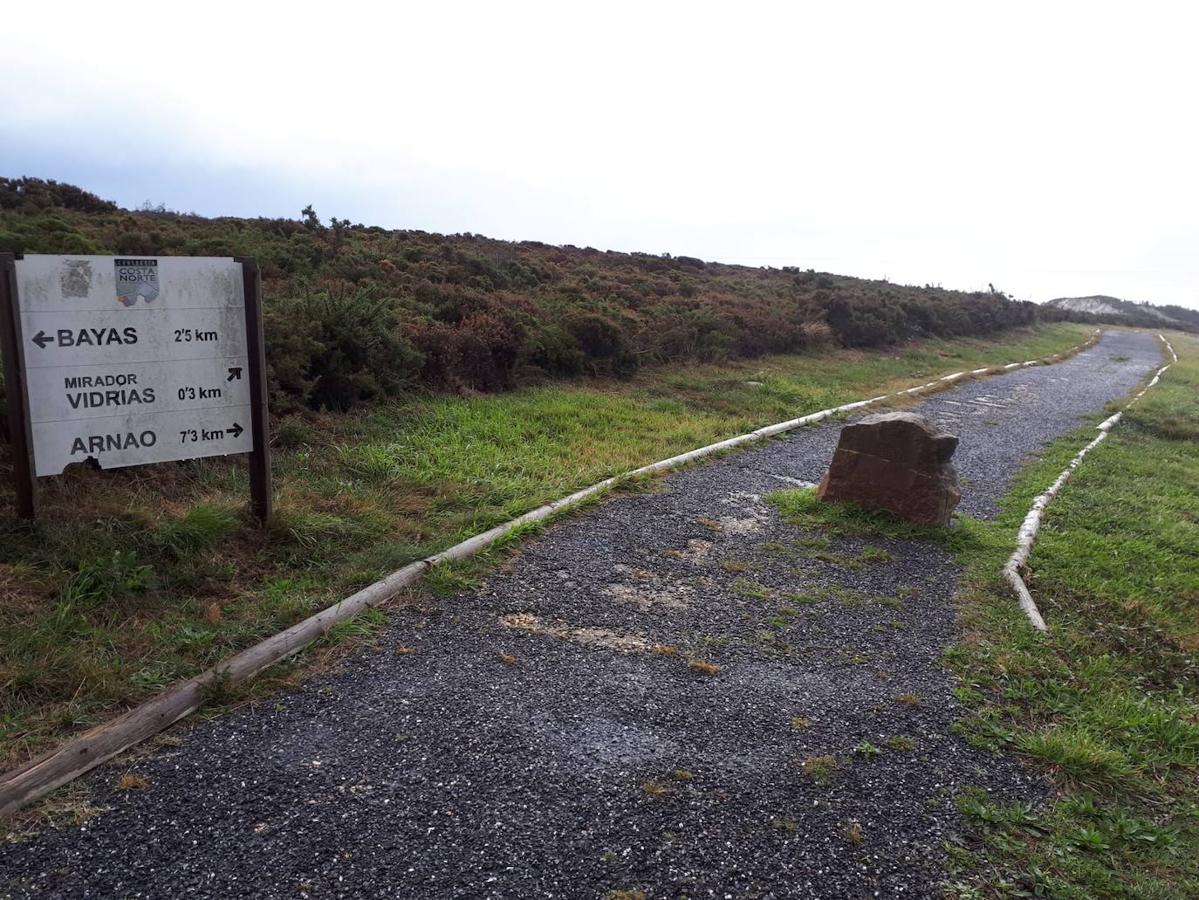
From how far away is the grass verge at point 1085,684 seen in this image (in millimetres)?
2906

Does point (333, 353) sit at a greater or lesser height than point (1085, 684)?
greater

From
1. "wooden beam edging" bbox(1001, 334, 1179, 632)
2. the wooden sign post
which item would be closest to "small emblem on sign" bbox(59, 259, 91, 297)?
the wooden sign post

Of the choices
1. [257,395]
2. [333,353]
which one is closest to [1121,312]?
[333,353]

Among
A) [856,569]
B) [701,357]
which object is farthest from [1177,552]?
[701,357]

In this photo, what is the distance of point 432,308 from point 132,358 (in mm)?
6698

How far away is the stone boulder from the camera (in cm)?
648

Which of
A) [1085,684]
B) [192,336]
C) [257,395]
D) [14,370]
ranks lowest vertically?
[1085,684]

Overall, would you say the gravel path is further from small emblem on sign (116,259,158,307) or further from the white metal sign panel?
small emblem on sign (116,259,158,307)

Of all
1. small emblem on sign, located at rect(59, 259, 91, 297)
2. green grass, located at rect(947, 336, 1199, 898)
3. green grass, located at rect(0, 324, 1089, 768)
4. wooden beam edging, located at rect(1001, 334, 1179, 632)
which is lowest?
green grass, located at rect(947, 336, 1199, 898)

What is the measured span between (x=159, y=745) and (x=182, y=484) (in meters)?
2.74

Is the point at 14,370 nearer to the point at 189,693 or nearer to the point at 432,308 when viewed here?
the point at 189,693

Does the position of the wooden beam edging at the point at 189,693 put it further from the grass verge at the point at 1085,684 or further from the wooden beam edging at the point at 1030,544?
the wooden beam edging at the point at 1030,544

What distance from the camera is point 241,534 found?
4.93 m

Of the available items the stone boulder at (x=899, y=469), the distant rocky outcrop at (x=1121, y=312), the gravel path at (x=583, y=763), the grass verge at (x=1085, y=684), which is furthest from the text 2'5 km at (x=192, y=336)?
the distant rocky outcrop at (x=1121, y=312)
